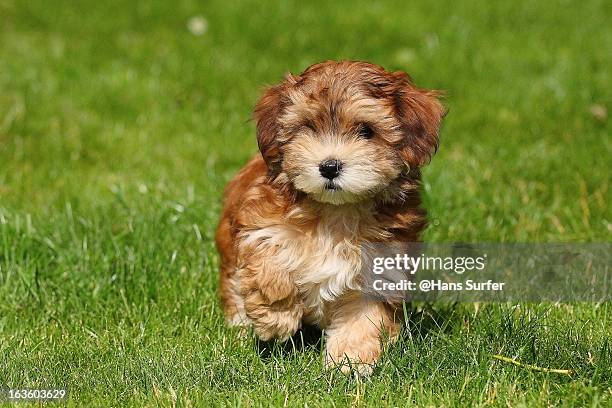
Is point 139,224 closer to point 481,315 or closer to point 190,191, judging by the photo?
point 190,191

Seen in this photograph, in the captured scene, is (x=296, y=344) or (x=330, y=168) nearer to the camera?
(x=330, y=168)

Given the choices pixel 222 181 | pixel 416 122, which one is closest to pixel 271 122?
pixel 416 122

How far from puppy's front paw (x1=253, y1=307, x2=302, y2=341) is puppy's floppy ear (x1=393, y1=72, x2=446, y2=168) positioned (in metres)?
0.82

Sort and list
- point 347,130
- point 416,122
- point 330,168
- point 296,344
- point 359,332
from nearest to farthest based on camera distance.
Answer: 1. point 330,168
2. point 347,130
3. point 416,122
4. point 359,332
5. point 296,344

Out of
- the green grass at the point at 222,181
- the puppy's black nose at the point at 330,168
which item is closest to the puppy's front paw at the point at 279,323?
the green grass at the point at 222,181

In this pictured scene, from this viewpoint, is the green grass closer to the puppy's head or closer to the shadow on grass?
the shadow on grass

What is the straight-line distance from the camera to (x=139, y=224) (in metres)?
5.44

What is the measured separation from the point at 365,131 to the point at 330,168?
0.86 feet

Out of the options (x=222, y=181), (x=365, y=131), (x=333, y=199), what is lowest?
(x=222, y=181)

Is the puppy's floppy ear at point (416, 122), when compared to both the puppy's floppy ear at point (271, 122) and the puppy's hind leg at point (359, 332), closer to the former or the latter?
the puppy's floppy ear at point (271, 122)

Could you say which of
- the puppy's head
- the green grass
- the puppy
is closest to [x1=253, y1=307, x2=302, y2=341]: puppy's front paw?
the puppy

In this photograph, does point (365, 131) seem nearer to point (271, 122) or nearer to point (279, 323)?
point (271, 122)

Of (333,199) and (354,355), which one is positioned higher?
(333,199)

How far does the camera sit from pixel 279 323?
4.18 meters
